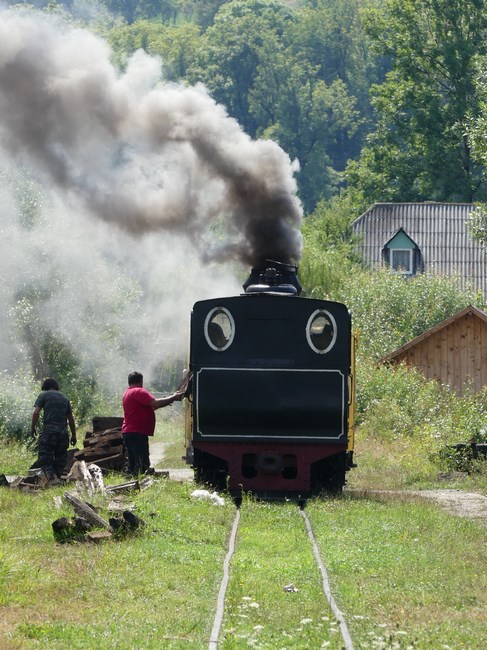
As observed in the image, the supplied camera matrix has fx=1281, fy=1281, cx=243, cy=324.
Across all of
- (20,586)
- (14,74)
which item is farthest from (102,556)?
(14,74)

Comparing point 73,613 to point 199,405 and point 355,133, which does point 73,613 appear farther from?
point 355,133

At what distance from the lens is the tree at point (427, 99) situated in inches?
2259

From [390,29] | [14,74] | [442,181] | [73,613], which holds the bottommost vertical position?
[73,613]

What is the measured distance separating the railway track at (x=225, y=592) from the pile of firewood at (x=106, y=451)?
455cm

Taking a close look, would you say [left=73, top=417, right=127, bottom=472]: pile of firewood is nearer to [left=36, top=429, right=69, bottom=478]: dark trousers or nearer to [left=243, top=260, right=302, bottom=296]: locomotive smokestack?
[left=36, top=429, right=69, bottom=478]: dark trousers

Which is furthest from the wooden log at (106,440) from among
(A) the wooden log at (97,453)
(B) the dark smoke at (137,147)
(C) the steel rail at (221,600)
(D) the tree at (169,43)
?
(D) the tree at (169,43)

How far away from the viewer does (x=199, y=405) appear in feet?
53.5

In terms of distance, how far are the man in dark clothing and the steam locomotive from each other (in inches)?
72.8

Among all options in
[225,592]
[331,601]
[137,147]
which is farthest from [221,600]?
[137,147]

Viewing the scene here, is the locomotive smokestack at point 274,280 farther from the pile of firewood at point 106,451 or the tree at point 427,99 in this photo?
the tree at point 427,99

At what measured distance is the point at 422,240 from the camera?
1951 inches

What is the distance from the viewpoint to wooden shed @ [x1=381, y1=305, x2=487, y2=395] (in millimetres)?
30578

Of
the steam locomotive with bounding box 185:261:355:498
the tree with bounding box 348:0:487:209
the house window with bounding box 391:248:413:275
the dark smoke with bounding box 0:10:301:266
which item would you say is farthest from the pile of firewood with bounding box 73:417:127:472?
the tree with bounding box 348:0:487:209

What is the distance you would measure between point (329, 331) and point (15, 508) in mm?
4669
